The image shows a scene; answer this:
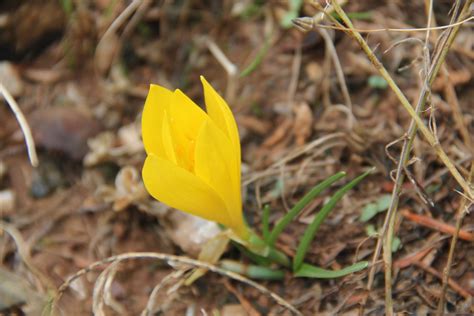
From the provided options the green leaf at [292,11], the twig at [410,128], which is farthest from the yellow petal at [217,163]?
the green leaf at [292,11]

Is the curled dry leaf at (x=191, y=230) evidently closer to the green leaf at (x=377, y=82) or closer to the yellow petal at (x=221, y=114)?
the yellow petal at (x=221, y=114)

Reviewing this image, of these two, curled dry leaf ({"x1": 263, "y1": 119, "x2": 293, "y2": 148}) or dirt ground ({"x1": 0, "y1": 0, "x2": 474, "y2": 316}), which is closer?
dirt ground ({"x1": 0, "y1": 0, "x2": 474, "y2": 316})

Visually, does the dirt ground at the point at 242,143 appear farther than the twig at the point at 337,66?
No

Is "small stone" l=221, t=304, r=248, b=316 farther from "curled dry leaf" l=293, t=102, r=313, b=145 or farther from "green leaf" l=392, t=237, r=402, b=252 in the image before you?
"curled dry leaf" l=293, t=102, r=313, b=145

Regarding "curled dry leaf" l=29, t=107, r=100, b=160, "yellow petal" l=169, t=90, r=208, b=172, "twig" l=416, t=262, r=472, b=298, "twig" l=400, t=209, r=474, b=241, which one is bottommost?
"twig" l=416, t=262, r=472, b=298

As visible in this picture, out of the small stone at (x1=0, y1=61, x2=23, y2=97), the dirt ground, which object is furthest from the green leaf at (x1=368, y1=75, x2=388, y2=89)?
the small stone at (x1=0, y1=61, x2=23, y2=97)

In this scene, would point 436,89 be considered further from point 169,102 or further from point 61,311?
point 61,311

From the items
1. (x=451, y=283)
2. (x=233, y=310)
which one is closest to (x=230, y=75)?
(x=233, y=310)

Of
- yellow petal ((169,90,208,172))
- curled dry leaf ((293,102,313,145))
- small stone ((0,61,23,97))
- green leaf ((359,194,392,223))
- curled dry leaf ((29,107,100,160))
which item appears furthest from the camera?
small stone ((0,61,23,97))

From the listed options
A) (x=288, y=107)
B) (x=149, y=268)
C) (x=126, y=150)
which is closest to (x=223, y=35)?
(x=288, y=107)
